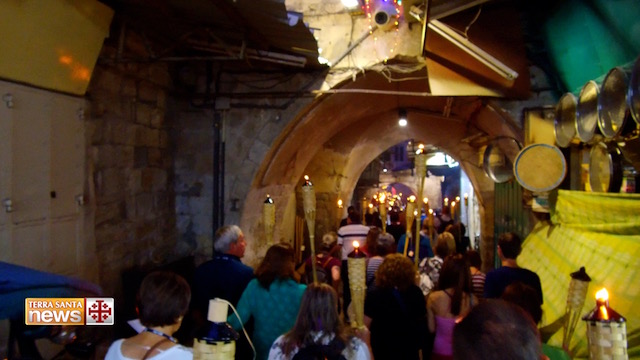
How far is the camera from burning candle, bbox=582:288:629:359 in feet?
4.24

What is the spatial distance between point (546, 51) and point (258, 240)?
384cm

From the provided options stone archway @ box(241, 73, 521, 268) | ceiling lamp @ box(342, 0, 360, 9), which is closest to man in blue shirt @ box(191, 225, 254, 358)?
stone archway @ box(241, 73, 521, 268)

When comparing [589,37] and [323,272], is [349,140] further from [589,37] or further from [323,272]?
[589,37]

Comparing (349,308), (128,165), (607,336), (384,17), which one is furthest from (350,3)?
(607,336)

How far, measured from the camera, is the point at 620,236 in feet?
11.7

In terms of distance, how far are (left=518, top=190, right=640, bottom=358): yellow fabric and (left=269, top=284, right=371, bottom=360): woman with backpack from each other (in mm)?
1661

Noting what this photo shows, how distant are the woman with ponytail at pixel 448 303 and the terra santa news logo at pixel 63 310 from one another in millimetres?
1918

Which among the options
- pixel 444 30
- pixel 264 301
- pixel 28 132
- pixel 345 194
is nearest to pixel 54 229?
pixel 28 132

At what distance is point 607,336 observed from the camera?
4.28ft

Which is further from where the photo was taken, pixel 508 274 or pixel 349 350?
pixel 508 274

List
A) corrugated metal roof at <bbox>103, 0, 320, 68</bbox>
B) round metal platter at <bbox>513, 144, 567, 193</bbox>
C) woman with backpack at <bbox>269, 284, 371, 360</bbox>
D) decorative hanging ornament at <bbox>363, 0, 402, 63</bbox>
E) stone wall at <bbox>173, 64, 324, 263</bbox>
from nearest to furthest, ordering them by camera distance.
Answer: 1. woman with backpack at <bbox>269, 284, 371, 360</bbox>
2. corrugated metal roof at <bbox>103, 0, 320, 68</bbox>
3. round metal platter at <bbox>513, 144, 567, 193</bbox>
4. decorative hanging ornament at <bbox>363, 0, 402, 63</bbox>
5. stone wall at <bbox>173, 64, 324, 263</bbox>

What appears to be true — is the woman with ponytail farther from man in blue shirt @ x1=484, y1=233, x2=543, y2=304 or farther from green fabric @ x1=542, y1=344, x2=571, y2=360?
green fabric @ x1=542, y1=344, x2=571, y2=360

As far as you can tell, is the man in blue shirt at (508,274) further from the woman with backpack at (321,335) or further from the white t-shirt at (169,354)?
the white t-shirt at (169,354)

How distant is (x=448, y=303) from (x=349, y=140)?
672cm
